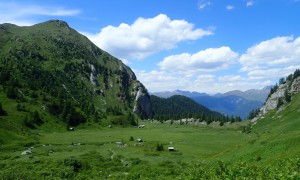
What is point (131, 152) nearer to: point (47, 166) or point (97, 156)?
point (97, 156)

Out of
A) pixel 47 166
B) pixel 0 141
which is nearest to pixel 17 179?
pixel 47 166

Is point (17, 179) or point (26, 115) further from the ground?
point (26, 115)

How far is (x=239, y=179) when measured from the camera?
2600cm

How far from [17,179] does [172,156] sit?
55.8m

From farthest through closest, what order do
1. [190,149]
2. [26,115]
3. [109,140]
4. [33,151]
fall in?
[26,115], [109,140], [190,149], [33,151]

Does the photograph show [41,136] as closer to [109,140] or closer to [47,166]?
[109,140]

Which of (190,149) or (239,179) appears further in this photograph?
(190,149)

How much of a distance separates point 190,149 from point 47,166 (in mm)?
59255

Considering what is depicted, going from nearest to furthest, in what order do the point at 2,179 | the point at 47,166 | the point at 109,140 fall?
1. the point at 2,179
2. the point at 47,166
3. the point at 109,140

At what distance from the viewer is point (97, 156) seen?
4508 inches

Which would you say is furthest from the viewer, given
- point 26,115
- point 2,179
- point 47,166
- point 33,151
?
point 26,115

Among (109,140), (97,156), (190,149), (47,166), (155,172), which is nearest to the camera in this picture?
(155,172)

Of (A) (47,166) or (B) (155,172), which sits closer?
(B) (155,172)

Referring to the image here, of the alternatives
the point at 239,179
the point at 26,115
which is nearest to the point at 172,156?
the point at 239,179
